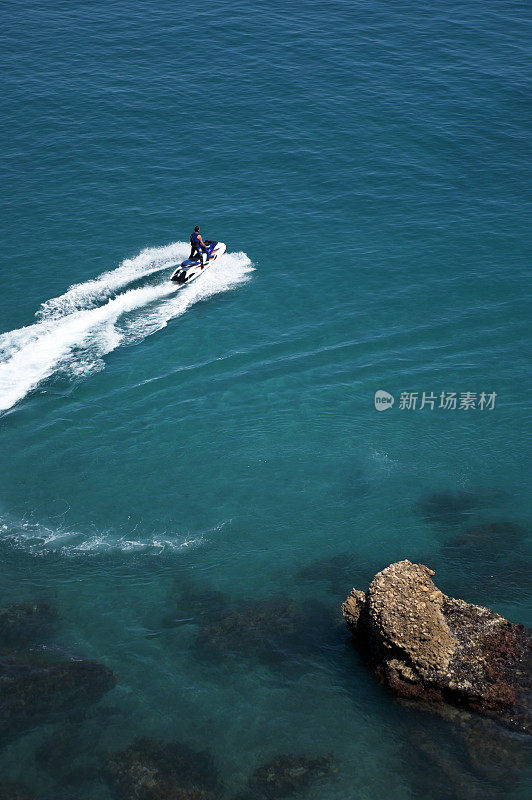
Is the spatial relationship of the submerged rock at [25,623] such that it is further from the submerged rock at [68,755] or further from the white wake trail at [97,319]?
the white wake trail at [97,319]

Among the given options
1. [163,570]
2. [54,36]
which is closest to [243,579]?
[163,570]

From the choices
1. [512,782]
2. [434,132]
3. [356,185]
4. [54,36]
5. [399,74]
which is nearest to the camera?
[512,782]

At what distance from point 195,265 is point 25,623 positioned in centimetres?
2975

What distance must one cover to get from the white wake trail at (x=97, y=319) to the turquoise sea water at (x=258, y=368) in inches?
8.8

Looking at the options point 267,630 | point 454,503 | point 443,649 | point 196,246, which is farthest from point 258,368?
point 443,649

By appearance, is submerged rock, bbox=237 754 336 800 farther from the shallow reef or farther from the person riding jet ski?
the person riding jet ski

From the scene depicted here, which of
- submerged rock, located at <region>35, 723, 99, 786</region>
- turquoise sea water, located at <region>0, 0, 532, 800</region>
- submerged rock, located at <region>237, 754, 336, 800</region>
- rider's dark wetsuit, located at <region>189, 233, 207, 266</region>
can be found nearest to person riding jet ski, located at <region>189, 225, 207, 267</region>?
rider's dark wetsuit, located at <region>189, 233, 207, 266</region>

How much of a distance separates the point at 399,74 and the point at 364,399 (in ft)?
166

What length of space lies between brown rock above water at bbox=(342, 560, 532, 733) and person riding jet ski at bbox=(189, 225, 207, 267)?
30.8m

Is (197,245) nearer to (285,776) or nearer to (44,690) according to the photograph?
(44,690)

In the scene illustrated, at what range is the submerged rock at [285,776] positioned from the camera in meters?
23.1

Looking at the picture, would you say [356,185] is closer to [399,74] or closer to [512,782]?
[399,74]

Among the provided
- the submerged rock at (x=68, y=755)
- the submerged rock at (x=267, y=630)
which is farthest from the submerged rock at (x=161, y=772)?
the submerged rock at (x=267, y=630)

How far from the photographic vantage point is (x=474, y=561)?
103 feet
